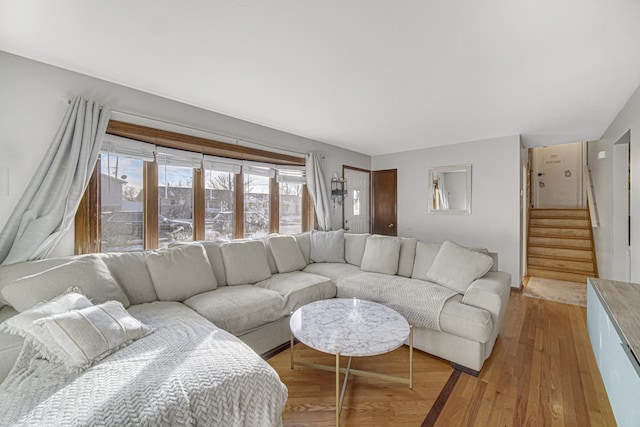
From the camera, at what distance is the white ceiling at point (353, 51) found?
1430 mm

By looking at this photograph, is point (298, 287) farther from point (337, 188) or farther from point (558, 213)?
point (558, 213)

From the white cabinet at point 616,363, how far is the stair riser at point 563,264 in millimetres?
4302

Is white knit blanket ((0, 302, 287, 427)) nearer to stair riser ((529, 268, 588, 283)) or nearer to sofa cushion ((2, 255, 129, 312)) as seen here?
sofa cushion ((2, 255, 129, 312))

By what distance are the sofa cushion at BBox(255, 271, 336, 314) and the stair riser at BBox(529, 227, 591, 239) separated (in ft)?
17.3

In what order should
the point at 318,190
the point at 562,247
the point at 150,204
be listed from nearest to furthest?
the point at 150,204 → the point at 318,190 → the point at 562,247

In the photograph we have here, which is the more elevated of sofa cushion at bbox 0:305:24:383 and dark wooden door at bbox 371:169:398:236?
dark wooden door at bbox 371:169:398:236

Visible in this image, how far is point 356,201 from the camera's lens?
5.20 m

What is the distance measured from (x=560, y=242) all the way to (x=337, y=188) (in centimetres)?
463

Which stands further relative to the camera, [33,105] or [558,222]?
[558,222]

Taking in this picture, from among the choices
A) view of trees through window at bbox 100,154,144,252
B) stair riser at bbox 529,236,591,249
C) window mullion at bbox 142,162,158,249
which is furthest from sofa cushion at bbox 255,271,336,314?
stair riser at bbox 529,236,591,249

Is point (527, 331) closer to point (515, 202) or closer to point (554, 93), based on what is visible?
point (515, 202)

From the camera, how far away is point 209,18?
4.91ft

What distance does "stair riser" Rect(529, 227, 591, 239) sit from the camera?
16.9ft

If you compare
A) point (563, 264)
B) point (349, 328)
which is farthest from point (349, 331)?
point (563, 264)
